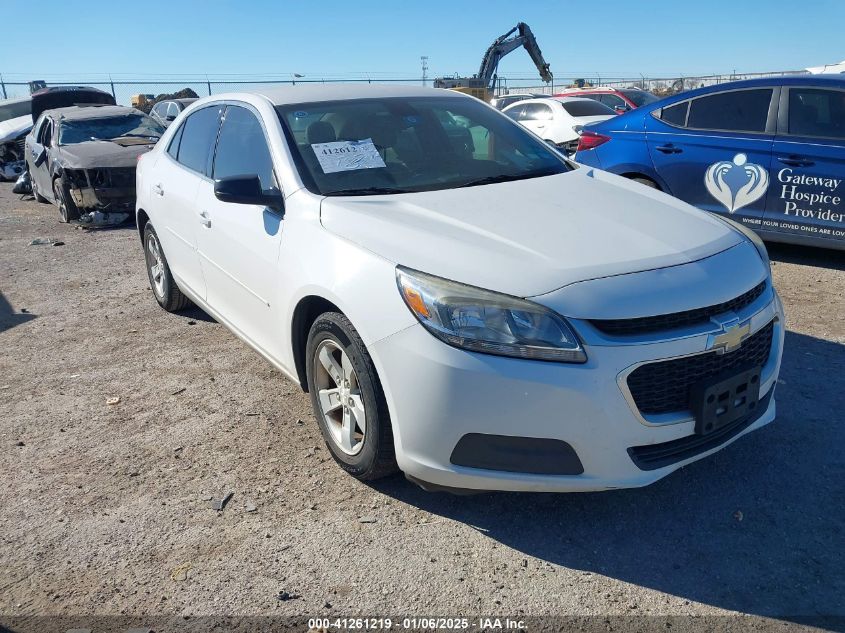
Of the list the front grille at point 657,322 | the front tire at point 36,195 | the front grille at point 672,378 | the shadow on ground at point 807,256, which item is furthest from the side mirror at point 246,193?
the front tire at point 36,195

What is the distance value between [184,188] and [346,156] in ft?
4.93

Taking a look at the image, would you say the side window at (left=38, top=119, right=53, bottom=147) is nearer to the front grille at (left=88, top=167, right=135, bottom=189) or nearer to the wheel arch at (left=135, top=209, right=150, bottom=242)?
the front grille at (left=88, top=167, right=135, bottom=189)

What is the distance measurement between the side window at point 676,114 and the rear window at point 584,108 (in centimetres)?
773

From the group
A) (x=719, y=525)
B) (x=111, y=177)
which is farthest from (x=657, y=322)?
(x=111, y=177)

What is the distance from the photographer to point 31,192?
13.3 meters

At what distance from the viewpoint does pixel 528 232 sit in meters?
2.91

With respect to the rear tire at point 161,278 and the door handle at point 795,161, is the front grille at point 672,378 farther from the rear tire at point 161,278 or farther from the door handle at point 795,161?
the door handle at point 795,161

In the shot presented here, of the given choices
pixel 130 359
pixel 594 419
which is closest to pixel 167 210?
pixel 130 359

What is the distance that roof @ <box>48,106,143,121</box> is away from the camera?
35.9ft

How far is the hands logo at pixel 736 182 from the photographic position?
20.3ft

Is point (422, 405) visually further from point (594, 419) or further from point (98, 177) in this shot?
point (98, 177)

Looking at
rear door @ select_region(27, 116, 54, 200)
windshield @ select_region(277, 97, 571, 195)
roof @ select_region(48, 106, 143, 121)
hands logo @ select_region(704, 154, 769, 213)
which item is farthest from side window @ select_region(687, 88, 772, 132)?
rear door @ select_region(27, 116, 54, 200)

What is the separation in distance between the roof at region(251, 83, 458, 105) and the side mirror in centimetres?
74

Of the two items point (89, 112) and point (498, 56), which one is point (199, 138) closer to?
point (89, 112)
